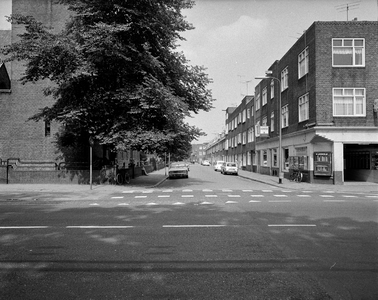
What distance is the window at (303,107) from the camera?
23570 millimetres

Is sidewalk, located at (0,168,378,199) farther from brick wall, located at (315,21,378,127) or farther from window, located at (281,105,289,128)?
window, located at (281,105,289,128)

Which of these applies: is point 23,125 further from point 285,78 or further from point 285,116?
point 285,78

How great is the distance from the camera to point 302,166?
23.5 meters

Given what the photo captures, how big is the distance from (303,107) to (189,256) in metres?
21.8

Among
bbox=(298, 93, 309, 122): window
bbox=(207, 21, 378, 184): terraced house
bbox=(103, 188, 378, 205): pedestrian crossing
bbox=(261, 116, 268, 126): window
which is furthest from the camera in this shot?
bbox=(261, 116, 268, 126): window

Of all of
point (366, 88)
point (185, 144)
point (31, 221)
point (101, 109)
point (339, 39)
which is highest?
point (339, 39)

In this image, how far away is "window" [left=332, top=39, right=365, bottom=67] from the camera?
21953 millimetres

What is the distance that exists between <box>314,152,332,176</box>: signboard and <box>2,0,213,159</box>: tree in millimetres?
9123

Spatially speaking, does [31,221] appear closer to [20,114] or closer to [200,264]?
[200,264]

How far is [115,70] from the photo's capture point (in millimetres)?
19734

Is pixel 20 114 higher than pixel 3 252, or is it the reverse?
pixel 20 114

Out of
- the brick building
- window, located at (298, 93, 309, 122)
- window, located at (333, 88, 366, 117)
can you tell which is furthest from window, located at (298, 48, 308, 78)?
the brick building

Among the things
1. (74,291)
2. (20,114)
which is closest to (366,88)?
(74,291)

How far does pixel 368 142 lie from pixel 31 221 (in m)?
21.6
